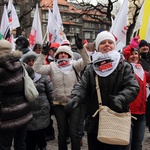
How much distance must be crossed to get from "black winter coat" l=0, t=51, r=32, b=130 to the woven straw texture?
1.25 metres

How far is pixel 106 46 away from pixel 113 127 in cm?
85

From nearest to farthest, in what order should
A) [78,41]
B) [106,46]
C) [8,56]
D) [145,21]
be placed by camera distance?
[106,46] < [8,56] < [78,41] < [145,21]

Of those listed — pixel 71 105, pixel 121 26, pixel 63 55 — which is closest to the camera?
pixel 71 105

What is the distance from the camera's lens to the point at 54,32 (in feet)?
25.8

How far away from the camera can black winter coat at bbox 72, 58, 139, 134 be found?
272 cm

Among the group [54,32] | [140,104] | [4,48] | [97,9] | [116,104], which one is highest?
[97,9]

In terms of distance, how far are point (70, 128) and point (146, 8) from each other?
113 inches

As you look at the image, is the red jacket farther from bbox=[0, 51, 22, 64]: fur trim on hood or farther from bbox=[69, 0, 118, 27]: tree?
bbox=[69, 0, 118, 27]: tree

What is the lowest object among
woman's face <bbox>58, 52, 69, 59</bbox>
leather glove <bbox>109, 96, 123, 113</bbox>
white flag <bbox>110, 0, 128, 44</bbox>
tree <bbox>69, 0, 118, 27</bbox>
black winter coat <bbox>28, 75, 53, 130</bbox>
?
black winter coat <bbox>28, 75, 53, 130</bbox>

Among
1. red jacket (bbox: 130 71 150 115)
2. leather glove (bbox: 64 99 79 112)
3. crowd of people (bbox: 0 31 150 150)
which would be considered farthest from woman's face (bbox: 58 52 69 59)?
leather glove (bbox: 64 99 79 112)

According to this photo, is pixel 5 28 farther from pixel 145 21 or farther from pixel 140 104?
pixel 140 104

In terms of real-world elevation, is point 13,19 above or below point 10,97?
above

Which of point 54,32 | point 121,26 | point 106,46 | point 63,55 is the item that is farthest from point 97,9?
point 106,46

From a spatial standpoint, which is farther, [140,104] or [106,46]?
[140,104]
